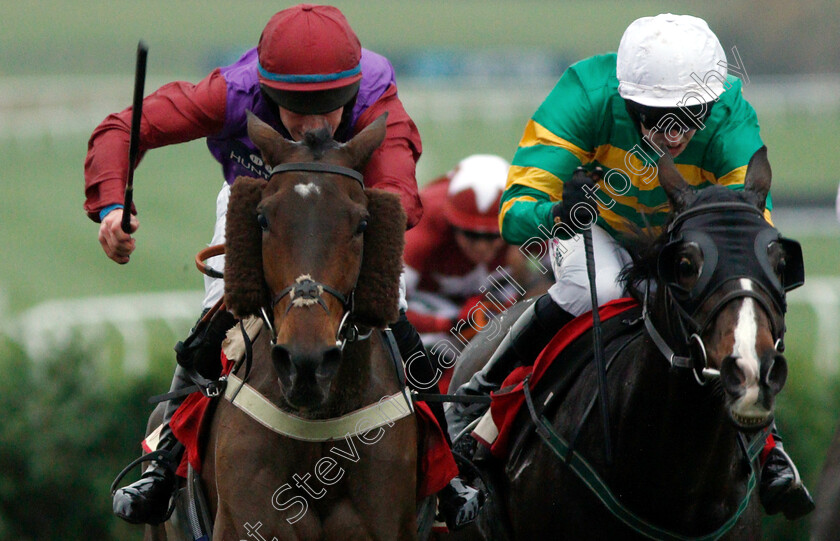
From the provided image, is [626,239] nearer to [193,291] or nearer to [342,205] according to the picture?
[342,205]

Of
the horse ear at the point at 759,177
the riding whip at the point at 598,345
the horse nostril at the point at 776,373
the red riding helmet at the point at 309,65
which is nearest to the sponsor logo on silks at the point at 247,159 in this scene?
the red riding helmet at the point at 309,65

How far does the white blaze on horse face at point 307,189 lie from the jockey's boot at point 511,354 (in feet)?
5.15

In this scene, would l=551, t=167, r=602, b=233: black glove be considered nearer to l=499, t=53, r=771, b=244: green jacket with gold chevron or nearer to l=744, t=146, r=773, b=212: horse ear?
l=499, t=53, r=771, b=244: green jacket with gold chevron

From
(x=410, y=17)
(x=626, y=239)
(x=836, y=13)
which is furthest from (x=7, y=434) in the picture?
(x=410, y=17)

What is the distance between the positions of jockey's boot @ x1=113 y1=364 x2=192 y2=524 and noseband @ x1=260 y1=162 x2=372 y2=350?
103 cm

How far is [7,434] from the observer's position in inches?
270

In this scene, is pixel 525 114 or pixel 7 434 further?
pixel 525 114

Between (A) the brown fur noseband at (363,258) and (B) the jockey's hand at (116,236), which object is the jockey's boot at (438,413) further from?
(B) the jockey's hand at (116,236)

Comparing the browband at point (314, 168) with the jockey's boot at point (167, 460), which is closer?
the browband at point (314, 168)

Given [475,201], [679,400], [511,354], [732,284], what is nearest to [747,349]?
[732,284]

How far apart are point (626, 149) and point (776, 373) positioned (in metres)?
1.48

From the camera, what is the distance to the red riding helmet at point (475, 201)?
27.5ft

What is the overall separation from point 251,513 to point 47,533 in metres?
3.67

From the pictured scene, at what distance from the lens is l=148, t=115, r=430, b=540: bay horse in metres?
3.39
